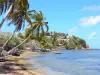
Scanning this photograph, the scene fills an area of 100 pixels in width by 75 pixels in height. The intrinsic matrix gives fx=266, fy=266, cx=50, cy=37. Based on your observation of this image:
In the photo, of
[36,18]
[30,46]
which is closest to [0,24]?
[36,18]

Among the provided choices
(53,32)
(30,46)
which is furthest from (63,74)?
(53,32)

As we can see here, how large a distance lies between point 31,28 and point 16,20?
13900mm

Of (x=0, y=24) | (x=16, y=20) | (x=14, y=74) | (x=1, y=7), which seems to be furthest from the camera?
(x=16, y=20)

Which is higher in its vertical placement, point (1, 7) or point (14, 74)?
point (1, 7)

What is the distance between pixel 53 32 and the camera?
16750cm

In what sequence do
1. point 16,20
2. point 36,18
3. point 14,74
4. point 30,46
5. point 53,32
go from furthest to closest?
point 53,32
point 30,46
point 36,18
point 16,20
point 14,74

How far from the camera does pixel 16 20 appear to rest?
5703 cm

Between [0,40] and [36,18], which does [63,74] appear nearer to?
[36,18]

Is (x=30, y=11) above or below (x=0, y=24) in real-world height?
above

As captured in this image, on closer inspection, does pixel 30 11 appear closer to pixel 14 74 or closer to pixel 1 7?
pixel 1 7

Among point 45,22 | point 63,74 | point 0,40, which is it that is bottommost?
point 63,74

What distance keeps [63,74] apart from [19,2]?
1441cm

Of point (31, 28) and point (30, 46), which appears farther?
point (30, 46)

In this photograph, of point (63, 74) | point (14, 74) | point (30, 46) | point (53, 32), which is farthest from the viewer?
point (53, 32)
